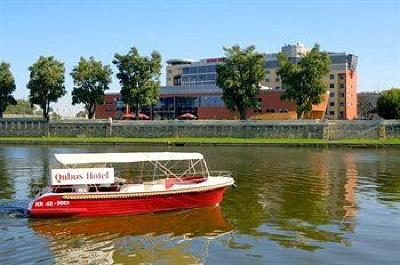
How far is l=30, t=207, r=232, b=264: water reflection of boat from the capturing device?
76.6 ft

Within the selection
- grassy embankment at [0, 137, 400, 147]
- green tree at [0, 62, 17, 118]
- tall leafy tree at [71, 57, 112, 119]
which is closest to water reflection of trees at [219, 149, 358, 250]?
grassy embankment at [0, 137, 400, 147]

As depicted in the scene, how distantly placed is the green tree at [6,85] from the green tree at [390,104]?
96797 millimetres

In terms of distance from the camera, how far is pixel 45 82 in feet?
433

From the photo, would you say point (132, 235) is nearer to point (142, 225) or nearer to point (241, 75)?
point (142, 225)

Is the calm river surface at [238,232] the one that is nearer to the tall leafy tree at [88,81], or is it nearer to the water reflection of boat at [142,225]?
the water reflection of boat at [142,225]

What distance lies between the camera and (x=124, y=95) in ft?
427

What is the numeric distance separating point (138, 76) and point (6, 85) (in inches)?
1444

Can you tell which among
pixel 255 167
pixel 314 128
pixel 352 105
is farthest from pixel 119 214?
pixel 352 105

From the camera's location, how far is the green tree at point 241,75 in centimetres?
12356

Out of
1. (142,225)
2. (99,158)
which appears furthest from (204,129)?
(142,225)

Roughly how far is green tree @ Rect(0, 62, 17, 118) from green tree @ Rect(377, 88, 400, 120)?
318 ft

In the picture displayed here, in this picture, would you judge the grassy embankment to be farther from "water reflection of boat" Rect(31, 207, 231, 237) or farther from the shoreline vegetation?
"water reflection of boat" Rect(31, 207, 231, 237)

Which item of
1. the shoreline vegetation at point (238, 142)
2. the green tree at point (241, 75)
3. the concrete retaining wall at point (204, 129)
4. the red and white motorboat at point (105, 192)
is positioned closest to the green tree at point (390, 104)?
the concrete retaining wall at point (204, 129)

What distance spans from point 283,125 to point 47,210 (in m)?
92.4
